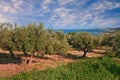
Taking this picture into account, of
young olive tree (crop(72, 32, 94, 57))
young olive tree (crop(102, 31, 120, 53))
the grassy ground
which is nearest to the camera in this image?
the grassy ground

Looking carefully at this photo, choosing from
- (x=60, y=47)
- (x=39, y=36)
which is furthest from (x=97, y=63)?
(x=60, y=47)

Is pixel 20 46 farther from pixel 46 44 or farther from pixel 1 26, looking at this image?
pixel 1 26

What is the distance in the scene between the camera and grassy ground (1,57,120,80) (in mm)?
13117

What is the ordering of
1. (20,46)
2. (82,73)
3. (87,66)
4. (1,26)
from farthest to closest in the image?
(1,26) < (20,46) < (87,66) < (82,73)

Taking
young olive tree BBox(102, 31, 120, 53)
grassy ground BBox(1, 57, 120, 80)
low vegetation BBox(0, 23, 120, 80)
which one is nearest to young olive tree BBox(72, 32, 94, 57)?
low vegetation BBox(0, 23, 120, 80)

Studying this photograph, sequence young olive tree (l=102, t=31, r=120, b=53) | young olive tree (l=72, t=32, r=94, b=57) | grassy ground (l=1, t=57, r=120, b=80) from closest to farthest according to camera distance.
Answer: grassy ground (l=1, t=57, r=120, b=80)
young olive tree (l=102, t=31, r=120, b=53)
young olive tree (l=72, t=32, r=94, b=57)

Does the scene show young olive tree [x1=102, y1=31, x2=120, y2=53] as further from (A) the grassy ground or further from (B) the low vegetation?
(A) the grassy ground

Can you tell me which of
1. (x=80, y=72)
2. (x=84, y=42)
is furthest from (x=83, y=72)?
(x=84, y=42)

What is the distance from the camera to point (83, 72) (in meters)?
14.3

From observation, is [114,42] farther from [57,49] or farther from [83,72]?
[83,72]

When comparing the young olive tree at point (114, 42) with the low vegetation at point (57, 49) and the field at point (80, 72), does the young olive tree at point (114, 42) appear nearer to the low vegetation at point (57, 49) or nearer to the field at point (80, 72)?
the low vegetation at point (57, 49)

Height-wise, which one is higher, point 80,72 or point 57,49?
point 80,72

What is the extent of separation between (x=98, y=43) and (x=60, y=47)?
1652 cm

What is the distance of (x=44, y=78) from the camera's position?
42.1ft
